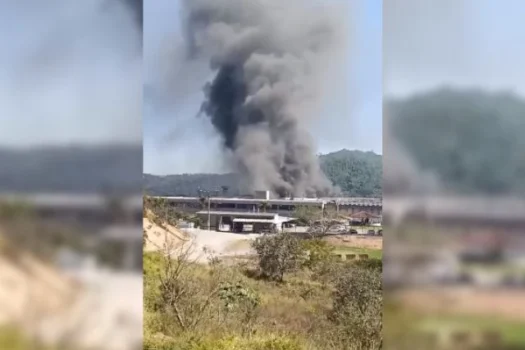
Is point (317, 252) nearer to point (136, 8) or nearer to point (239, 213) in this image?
point (239, 213)

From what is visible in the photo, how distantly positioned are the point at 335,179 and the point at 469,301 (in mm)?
1276

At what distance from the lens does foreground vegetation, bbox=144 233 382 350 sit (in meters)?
3.95

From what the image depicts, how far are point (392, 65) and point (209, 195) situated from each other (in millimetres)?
1657

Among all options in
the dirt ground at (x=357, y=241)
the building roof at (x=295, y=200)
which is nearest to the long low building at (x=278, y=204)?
the building roof at (x=295, y=200)

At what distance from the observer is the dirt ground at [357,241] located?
3.81m

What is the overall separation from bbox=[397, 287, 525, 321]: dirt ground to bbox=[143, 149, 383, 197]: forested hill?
967mm

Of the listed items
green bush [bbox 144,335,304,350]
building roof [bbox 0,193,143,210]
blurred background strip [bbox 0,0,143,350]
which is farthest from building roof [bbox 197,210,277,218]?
building roof [bbox 0,193,143,210]

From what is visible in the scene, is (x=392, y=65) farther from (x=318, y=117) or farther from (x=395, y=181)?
(x=318, y=117)

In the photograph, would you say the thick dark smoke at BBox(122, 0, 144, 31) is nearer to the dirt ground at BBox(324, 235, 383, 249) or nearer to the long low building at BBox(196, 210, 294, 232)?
the long low building at BBox(196, 210, 294, 232)

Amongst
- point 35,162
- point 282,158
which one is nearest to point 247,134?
point 282,158

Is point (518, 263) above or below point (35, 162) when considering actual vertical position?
below

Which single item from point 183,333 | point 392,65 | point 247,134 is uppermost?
point 392,65

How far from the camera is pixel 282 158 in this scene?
396 cm

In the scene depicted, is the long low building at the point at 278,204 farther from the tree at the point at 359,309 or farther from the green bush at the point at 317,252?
the tree at the point at 359,309
